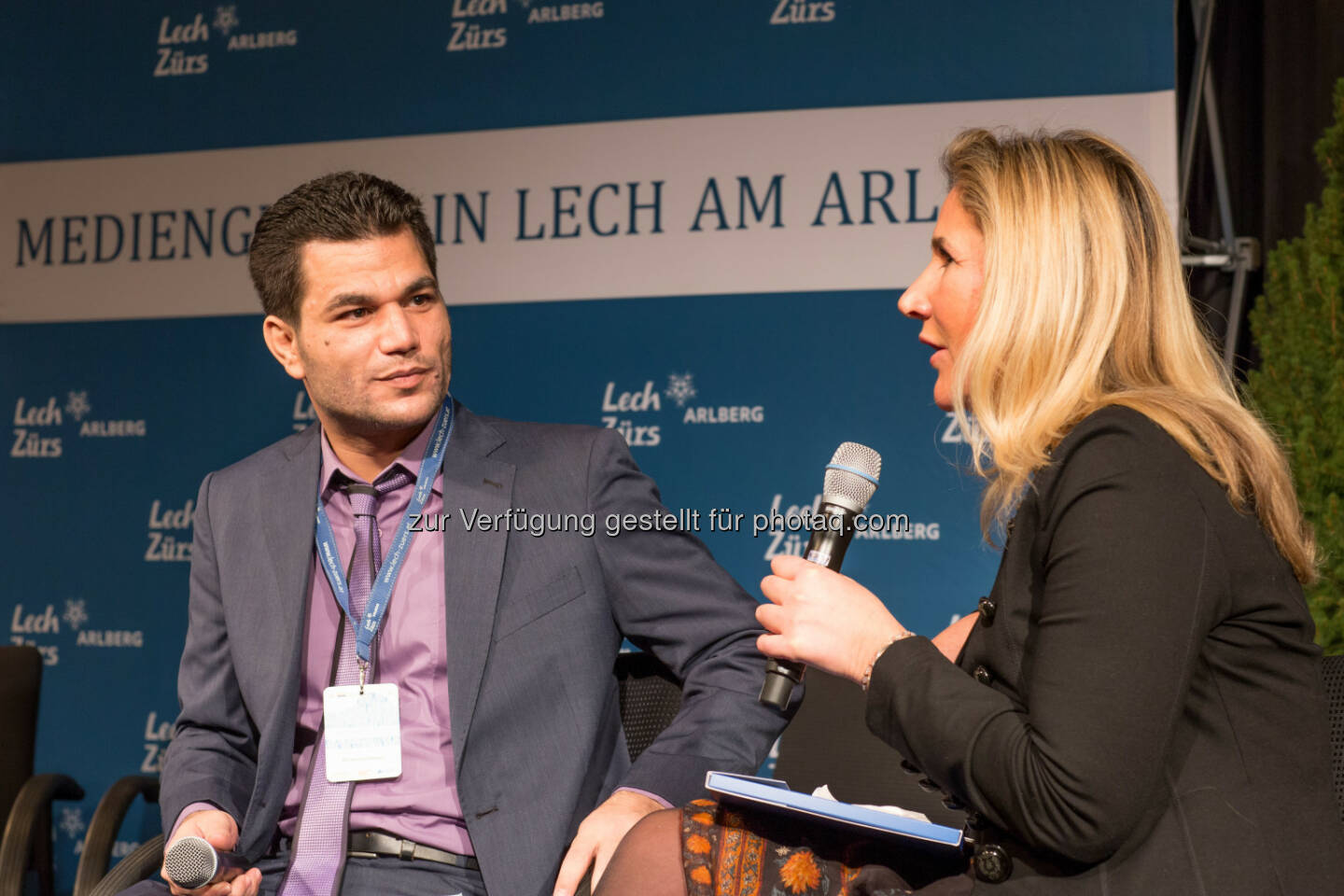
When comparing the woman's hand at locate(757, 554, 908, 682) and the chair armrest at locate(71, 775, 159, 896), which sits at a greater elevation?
the woman's hand at locate(757, 554, 908, 682)

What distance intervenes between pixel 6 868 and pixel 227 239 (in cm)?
238

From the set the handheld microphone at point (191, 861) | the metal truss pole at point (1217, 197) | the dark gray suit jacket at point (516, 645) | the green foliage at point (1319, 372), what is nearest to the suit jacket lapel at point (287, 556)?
the dark gray suit jacket at point (516, 645)

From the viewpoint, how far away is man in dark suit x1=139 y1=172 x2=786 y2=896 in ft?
6.74

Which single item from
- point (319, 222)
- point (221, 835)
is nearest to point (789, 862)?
point (221, 835)

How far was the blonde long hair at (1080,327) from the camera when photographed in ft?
4.69

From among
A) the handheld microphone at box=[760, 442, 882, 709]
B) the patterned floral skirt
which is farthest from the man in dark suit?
the handheld microphone at box=[760, 442, 882, 709]

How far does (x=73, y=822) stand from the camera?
178 inches

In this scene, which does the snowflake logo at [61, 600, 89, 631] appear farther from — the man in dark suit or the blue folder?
the blue folder

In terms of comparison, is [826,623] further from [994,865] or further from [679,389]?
[679,389]

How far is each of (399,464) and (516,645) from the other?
0.43 m

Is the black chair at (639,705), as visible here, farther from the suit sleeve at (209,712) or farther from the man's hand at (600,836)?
the man's hand at (600,836)

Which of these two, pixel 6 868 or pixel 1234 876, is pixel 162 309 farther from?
pixel 1234 876

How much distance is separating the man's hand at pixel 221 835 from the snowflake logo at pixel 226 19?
134 inches

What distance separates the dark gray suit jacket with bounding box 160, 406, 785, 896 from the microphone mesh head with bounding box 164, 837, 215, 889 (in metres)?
0.28
